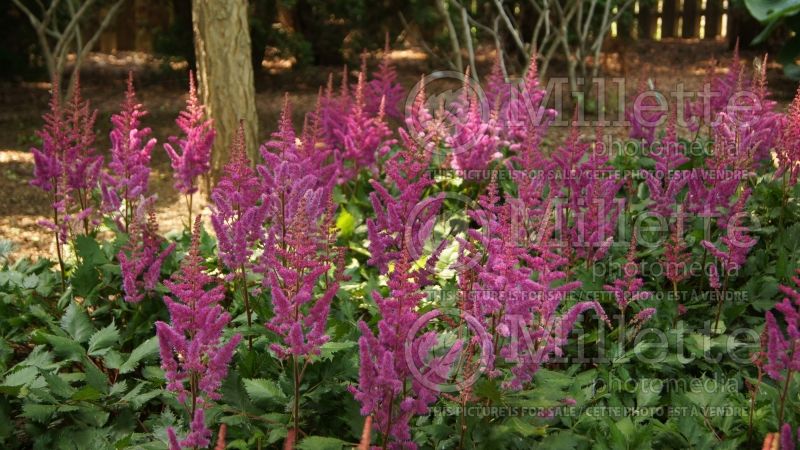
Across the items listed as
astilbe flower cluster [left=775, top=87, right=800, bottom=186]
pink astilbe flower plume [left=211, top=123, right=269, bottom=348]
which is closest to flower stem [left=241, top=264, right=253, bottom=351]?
pink astilbe flower plume [left=211, top=123, right=269, bottom=348]

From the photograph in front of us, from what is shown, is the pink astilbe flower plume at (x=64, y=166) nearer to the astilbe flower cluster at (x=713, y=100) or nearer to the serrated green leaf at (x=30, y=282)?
the serrated green leaf at (x=30, y=282)

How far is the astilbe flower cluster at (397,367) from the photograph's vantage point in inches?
98.8

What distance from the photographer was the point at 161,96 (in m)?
12.5

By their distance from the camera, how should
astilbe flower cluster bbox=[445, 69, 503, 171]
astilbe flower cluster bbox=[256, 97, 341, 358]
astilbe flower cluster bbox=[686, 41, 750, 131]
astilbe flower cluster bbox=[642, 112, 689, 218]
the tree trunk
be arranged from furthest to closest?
the tree trunk
astilbe flower cluster bbox=[686, 41, 750, 131]
astilbe flower cluster bbox=[445, 69, 503, 171]
astilbe flower cluster bbox=[642, 112, 689, 218]
astilbe flower cluster bbox=[256, 97, 341, 358]

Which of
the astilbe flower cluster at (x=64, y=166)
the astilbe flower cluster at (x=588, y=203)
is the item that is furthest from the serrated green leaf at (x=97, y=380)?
the astilbe flower cluster at (x=588, y=203)

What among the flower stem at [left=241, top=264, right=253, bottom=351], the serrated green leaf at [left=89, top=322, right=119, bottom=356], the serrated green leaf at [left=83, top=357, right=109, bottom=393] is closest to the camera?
the serrated green leaf at [left=83, top=357, right=109, bottom=393]

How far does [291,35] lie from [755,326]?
9.16 meters

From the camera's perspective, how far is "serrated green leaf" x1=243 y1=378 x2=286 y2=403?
3021 mm

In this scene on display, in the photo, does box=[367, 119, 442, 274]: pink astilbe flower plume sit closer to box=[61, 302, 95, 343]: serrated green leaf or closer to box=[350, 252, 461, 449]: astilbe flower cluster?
box=[350, 252, 461, 449]: astilbe flower cluster

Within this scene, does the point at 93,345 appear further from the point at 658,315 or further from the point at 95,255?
the point at 658,315

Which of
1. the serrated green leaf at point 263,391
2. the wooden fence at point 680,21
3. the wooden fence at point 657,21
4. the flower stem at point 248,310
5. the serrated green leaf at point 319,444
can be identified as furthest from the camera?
the wooden fence at point 680,21

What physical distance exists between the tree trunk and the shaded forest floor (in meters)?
0.70

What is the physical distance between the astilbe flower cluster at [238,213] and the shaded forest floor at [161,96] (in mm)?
3355

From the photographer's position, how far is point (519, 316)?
2.86 meters
